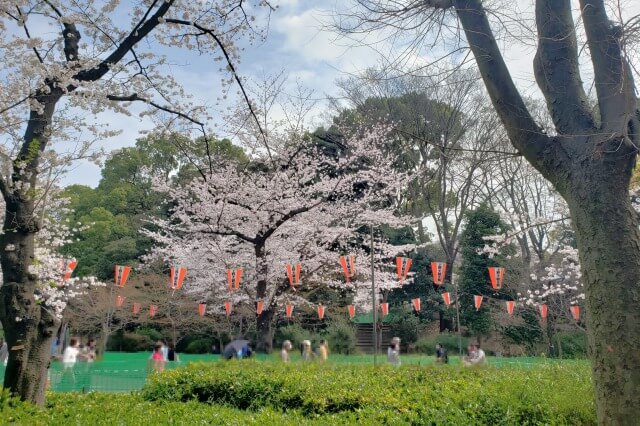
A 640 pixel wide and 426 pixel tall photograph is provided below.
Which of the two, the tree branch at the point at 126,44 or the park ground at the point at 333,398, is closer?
the park ground at the point at 333,398

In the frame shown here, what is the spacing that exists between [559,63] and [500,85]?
1.34 feet

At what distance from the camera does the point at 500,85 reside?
371 cm

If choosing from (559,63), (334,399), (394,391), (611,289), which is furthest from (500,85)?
(334,399)

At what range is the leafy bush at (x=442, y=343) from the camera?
2028 centimetres

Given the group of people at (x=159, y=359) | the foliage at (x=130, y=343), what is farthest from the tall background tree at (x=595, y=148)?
the foliage at (x=130, y=343)

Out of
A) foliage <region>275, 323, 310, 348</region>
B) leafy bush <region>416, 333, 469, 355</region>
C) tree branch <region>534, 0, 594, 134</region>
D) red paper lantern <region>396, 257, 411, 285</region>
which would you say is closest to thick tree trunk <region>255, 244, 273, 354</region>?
red paper lantern <region>396, 257, 411, 285</region>

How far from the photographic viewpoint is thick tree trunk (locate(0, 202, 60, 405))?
4.88m

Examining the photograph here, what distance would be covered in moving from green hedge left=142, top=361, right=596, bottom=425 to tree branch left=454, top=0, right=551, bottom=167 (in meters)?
2.01

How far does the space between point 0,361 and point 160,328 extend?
1271cm

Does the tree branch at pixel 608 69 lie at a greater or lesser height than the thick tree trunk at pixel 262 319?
greater

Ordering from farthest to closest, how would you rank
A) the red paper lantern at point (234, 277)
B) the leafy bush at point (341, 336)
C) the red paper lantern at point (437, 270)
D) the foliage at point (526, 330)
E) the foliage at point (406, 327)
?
the foliage at point (406, 327) < the foliage at point (526, 330) < the leafy bush at point (341, 336) < the red paper lantern at point (437, 270) < the red paper lantern at point (234, 277)

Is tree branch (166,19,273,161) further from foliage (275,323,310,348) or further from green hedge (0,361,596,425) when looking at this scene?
foliage (275,323,310,348)

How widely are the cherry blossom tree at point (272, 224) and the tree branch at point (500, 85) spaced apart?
30.7ft

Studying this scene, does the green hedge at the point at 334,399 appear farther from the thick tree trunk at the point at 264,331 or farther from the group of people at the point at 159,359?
the thick tree trunk at the point at 264,331
